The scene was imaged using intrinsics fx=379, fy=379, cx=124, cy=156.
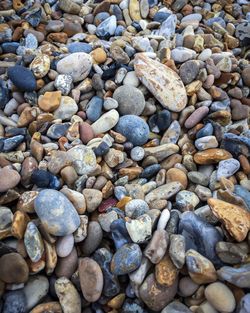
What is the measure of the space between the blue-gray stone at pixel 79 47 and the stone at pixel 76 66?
0.12 metres

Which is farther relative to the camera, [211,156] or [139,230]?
[211,156]

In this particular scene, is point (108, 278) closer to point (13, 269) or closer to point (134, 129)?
point (13, 269)

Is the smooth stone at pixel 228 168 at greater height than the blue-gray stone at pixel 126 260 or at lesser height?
greater

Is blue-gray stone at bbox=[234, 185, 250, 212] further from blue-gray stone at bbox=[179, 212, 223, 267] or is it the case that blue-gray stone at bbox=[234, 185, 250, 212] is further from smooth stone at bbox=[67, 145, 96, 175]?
smooth stone at bbox=[67, 145, 96, 175]

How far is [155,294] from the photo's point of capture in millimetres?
890

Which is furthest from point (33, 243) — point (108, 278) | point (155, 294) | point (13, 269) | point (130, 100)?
point (130, 100)

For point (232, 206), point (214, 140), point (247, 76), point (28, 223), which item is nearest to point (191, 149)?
point (214, 140)

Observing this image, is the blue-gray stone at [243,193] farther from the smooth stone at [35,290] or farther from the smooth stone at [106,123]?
the smooth stone at [35,290]

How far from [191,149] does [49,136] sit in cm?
45

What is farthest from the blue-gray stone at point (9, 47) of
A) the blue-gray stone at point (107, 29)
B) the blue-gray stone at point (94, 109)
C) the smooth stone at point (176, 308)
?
the smooth stone at point (176, 308)

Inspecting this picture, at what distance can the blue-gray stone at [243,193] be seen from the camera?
1020mm

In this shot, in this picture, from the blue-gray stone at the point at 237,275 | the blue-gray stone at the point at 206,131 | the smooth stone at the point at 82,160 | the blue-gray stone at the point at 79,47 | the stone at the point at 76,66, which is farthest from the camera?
the blue-gray stone at the point at 79,47

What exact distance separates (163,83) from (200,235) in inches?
21.9

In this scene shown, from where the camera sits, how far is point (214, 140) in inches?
45.9
